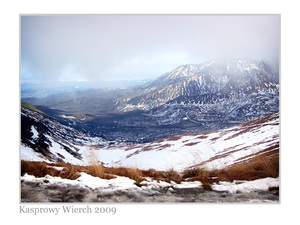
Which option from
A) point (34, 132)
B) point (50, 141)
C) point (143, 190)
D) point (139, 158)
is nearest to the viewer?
point (143, 190)

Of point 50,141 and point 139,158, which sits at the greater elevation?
point 50,141

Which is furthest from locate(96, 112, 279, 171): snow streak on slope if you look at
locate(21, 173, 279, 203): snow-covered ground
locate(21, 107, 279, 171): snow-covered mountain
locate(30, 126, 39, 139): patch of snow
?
locate(30, 126, 39, 139): patch of snow

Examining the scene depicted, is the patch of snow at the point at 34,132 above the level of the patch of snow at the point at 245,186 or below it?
above

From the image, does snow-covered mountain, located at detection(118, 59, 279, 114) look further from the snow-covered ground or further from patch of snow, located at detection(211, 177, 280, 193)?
patch of snow, located at detection(211, 177, 280, 193)

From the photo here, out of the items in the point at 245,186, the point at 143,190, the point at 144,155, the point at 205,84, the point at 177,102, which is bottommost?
the point at 144,155

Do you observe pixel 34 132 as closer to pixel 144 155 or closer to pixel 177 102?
pixel 144 155

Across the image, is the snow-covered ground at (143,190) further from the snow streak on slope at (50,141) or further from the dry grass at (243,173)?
the snow streak on slope at (50,141)

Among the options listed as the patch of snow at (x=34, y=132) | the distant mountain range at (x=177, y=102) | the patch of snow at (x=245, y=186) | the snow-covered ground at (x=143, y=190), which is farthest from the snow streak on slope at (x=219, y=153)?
the patch of snow at (x=34, y=132)

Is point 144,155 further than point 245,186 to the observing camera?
→ Yes

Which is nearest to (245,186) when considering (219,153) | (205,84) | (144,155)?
(219,153)

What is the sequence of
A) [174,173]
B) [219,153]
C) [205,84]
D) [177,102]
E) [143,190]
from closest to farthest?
[143,190] → [174,173] → [219,153] → [205,84] → [177,102]

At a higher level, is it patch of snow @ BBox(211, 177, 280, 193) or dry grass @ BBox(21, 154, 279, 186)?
dry grass @ BBox(21, 154, 279, 186)
